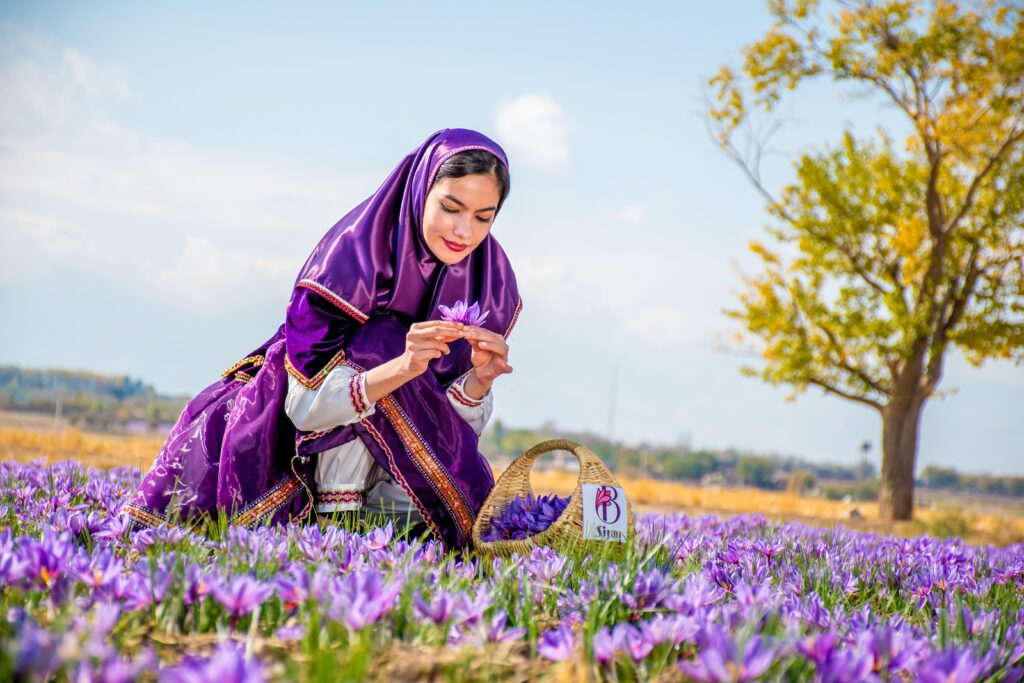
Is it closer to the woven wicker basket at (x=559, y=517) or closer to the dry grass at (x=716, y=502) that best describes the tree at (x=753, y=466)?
the dry grass at (x=716, y=502)

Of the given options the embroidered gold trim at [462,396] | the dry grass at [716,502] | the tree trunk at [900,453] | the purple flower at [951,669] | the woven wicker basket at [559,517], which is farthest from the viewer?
the tree trunk at [900,453]

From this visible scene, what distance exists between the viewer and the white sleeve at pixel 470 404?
4.12 metres

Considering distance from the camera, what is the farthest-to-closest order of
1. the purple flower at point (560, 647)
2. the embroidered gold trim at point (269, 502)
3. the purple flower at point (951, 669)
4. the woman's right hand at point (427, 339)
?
the embroidered gold trim at point (269, 502) < the woman's right hand at point (427, 339) < the purple flower at point (560, 647) < the purple flower at point (951, 669)

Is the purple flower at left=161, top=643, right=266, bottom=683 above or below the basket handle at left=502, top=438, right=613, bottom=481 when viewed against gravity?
below

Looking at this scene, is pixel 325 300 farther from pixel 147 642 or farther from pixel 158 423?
pixel 158 423

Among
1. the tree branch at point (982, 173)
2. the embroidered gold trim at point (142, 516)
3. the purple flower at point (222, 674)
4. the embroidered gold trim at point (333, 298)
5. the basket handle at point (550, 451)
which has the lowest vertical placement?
the embroidered gold trim at point (142, 516)

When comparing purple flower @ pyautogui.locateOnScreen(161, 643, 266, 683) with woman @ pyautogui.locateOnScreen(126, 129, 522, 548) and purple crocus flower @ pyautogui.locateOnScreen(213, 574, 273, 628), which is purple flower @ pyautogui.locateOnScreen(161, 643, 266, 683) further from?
woman @ pyautogui.locateOnScreen(126, 129, 522, 548)

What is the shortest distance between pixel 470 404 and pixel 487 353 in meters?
0.42

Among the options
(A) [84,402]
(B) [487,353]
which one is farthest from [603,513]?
(A) [84,402]

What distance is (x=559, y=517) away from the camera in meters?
3.42

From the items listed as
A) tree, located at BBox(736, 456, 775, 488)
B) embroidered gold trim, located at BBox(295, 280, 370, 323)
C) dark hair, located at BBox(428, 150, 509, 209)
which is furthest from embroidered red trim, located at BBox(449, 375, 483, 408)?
tree, located at BBox(736, 456, 775, 488)

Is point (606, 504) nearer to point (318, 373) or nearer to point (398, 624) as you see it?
point (318, 373)

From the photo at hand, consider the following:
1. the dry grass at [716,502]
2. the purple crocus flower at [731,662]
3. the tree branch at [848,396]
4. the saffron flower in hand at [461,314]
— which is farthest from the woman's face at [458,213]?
the tree branch at [848,396]

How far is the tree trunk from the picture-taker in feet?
A: 50.3
